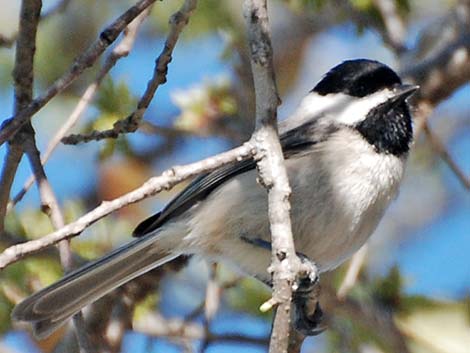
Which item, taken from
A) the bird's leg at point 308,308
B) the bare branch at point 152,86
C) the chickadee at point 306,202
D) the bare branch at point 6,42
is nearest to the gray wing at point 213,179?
the chickadee at point 306,202

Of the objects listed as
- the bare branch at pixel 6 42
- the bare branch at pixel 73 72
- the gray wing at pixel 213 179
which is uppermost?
the bare branch at pixel 6 42

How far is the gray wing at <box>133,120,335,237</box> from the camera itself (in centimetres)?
346

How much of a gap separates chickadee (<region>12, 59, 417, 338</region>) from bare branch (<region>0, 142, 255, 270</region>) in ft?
2.61

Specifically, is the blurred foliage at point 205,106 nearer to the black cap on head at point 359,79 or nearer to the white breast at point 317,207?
the black cap on head at point 359,79

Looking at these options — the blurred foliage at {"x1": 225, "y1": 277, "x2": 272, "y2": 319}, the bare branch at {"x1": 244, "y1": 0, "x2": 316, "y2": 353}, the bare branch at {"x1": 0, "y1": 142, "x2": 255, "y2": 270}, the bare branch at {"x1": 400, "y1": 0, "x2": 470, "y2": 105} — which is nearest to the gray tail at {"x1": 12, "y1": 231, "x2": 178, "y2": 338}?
the blurred foliage at {"x1": 225, "y1": 277, "x2": 272, "y2": 319}

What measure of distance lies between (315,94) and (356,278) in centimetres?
72

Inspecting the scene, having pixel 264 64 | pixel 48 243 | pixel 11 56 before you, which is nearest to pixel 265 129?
pixel 264 64

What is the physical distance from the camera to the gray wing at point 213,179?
346cm

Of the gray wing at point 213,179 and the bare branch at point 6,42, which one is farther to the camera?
the gray wing at point 213,179

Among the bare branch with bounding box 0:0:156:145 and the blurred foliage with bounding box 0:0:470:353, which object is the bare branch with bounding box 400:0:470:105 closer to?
the blurred foliage with bounding box 0:0:470:353

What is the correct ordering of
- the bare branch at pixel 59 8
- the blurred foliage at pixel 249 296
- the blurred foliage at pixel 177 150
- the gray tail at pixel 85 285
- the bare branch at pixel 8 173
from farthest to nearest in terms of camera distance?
the blurred foliage at pixel 249 296 < the blurred foliage at pixel 177 150 < the bare branch at pixel 59 8 < the gray tail at pixel 85 285 < the bare branch at pixel 8 173

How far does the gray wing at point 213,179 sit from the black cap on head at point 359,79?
21 cm

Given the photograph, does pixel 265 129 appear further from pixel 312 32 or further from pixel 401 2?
pixel 312 32

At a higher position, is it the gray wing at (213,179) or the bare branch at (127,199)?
the gray wing at (213,179)
